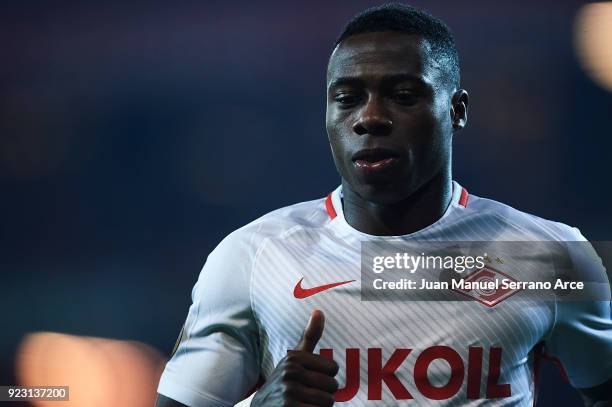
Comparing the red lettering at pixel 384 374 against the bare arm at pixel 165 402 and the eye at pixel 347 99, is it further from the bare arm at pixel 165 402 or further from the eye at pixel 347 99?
the eye at pixel 347 99

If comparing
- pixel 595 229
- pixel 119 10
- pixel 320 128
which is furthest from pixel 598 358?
pixel 119 10

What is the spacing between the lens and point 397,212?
4.87 ft

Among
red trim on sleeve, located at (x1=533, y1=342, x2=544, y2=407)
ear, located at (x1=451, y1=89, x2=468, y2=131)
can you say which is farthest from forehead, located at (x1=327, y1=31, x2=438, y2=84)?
red trim on sleeve, located at (x1=533, y1=342, x2=544, y2=407)

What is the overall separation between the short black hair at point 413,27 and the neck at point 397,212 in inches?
8.8

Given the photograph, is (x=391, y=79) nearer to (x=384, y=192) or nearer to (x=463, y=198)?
(x=384, y=192)

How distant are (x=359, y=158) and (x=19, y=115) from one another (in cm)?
87

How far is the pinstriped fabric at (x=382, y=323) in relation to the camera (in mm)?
1394

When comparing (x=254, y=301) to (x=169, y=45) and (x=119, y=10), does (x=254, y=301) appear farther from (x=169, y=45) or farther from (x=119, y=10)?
(x=119, y=10)

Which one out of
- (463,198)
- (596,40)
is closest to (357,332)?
(463,198)

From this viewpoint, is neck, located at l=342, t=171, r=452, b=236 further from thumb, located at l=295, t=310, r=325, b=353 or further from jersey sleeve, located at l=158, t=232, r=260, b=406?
thumb, located at l=295, t=310, r=325, b=353

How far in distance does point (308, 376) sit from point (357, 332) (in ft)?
0.82

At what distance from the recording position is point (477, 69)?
1709 mm

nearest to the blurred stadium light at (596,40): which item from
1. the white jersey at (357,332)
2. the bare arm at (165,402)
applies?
the white jersey at (357,332)

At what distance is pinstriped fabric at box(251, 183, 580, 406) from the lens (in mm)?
1394
